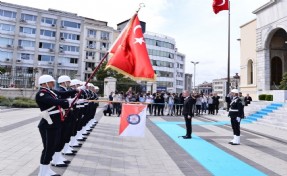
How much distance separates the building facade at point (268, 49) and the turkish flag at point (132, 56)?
2664cm

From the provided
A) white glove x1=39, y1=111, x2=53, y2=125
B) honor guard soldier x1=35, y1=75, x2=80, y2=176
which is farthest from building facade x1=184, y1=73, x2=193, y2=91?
white glove x1=39, y1=111, x2=53, y2=125

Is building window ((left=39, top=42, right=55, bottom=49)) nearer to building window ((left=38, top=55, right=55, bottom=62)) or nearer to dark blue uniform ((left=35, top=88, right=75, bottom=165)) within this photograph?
building window ((left=38, top=55, right=55, bottom=62))

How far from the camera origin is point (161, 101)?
22969 mm

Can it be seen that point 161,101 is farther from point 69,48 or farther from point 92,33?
point 92,33

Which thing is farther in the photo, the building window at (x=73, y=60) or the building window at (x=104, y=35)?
the building window at (x=104, y=35)

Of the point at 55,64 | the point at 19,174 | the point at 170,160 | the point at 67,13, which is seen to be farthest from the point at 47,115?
the point at 67,13

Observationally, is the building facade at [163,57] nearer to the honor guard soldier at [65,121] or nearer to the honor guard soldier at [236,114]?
the honor guard soldier at [236,114]

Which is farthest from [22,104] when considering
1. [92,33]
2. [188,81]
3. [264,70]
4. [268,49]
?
[188,81]

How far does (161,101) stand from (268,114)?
7.83 m

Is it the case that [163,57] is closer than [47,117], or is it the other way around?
[47,117]

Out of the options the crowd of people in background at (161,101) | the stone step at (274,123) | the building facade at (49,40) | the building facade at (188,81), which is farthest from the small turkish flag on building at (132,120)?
the building facade at (188,81)

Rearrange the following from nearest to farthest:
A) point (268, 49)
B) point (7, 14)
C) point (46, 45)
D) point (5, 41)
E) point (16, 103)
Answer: point (16, 103) < point (268, 49) < point (7, 14) < point (5, 41) < point (46, 45)

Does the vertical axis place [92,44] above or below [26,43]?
above

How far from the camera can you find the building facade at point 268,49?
30.6 m
